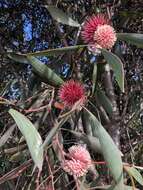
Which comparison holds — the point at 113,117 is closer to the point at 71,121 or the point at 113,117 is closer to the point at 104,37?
the point at 71,121

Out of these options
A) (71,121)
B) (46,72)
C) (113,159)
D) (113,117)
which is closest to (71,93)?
(46,72)

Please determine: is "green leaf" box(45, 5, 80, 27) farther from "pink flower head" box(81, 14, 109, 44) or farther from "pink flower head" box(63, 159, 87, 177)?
"pink flower head" box(63, 159, 87, 177)

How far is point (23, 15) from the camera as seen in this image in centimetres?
325

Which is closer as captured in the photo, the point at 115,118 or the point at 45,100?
the point at 45,100

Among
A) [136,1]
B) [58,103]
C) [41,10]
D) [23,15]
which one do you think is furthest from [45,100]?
[23,15]

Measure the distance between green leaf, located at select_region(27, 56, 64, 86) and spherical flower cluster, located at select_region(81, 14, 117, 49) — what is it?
123 mm

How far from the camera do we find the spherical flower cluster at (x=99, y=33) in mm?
1391

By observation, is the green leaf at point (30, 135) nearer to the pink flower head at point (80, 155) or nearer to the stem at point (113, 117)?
the pink flower head at point (80, 155)

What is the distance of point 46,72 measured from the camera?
1.45m

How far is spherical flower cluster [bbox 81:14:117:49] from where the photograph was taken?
139 cm

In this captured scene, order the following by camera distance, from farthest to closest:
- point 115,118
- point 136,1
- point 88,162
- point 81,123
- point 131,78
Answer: point 131,78
point 136,1
point 115,118
point 81,123
point 88,162

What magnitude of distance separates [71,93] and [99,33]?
164mm

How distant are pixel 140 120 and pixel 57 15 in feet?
3.91

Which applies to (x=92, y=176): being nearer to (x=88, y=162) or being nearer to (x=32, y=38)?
(x=88, y=162)
